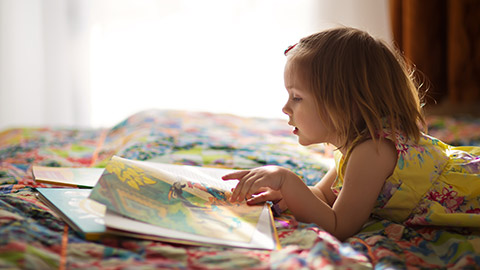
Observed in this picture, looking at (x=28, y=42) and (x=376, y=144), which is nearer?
(x=376, y=144)

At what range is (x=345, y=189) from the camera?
33.4 inches

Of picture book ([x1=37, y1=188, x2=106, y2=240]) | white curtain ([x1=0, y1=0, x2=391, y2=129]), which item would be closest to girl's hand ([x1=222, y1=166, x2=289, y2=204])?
picture book ([x1=37, y1=188, x2=106, y2=240])

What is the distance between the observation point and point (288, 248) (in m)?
0.70

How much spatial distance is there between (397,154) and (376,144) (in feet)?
0.14

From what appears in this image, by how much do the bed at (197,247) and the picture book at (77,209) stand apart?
0.04 ft

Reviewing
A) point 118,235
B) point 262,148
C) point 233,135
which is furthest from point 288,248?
point 233,135

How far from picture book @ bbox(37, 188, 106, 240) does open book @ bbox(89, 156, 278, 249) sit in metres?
0.02

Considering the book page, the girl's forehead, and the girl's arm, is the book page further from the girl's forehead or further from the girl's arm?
the girl's forehead

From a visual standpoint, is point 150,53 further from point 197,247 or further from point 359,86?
point 197,247

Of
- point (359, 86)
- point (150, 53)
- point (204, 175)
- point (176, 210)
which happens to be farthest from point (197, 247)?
point (150, 53)

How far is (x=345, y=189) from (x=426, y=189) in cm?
15

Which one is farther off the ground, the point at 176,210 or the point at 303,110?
the point at 303,110

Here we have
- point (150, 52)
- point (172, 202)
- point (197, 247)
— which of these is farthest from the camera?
point (150, 52)

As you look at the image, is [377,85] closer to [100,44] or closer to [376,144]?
[376,144]
